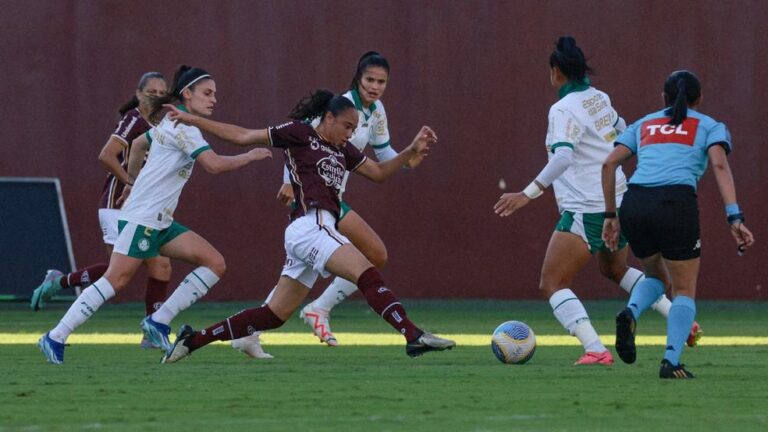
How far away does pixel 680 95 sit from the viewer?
862 cm

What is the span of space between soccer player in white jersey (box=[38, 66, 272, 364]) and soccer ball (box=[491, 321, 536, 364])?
2.09 metres

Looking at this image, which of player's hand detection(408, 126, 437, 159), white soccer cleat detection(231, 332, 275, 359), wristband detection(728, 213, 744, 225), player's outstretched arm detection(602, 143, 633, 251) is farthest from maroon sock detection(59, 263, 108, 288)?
wristband detection(728, 213, 744, 225)

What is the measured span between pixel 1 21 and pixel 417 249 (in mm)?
5505

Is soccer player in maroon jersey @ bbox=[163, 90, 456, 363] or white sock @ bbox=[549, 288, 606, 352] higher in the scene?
soccer player in maroon jersey @ bbox=[163, 90, 456, 363]

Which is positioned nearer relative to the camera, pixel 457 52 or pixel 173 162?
pixel 173 162

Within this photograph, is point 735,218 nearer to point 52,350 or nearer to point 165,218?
point 165,218

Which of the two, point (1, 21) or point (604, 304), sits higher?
point (1, 21)

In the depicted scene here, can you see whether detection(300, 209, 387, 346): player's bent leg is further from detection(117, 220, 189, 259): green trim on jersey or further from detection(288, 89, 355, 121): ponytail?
detection(288, 89, 355, 121): ponytail

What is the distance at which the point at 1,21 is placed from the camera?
1838cm

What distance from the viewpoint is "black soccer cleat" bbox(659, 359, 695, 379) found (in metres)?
8.45

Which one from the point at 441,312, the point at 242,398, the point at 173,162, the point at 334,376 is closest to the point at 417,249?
the point at 441,312

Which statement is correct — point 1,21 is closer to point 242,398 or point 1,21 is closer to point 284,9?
point 284,9

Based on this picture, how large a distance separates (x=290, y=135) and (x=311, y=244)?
718mm

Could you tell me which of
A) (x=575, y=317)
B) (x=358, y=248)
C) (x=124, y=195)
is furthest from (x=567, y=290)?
(x=124, y=195)
